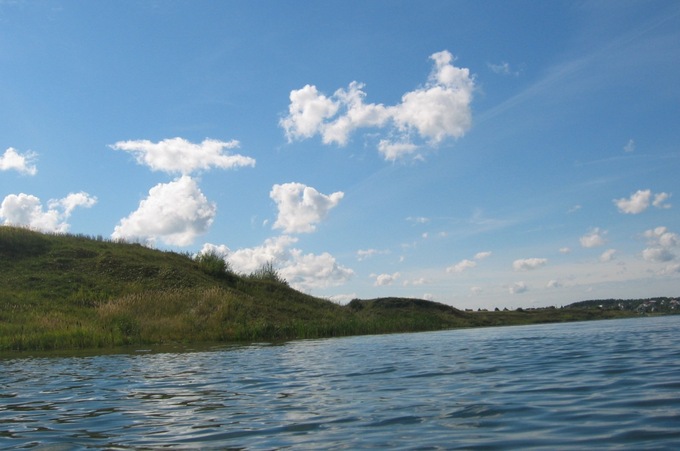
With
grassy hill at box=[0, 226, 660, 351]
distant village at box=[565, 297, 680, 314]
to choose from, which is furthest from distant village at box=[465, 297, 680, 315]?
grassy hill at box=[0, 226, 660, 351]

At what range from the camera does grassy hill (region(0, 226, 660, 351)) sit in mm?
33500

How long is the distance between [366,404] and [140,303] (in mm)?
33910

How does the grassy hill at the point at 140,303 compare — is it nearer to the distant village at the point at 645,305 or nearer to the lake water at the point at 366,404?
the lake water at the point at 366,404

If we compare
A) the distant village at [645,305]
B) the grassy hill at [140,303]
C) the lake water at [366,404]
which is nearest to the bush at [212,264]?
the grassy hill at [140,303]

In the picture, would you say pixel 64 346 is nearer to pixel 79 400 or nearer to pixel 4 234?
pixel 79 400

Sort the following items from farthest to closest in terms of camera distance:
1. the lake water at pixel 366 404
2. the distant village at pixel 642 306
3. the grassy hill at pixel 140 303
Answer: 1. the distant village at pixel 642 306
2. the grassy hill at pixel 140 303
3. the lake water at pixel 366 404

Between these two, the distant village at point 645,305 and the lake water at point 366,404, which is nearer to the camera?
the lake water at point 366,404

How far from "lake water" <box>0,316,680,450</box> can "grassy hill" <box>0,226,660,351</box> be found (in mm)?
15336

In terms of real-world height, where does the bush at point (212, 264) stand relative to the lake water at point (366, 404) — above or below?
above

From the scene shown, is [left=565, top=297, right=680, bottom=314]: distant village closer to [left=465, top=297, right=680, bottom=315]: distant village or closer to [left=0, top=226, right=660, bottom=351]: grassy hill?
[left=465, top=297, right=680, bottom=315]: distant village

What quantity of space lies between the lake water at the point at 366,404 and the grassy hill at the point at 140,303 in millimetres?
15336

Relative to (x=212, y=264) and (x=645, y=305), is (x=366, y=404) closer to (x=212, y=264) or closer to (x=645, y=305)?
(x=212, y=264)

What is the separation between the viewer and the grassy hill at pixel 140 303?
33.5 metres

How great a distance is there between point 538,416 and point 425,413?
165 centimetres
